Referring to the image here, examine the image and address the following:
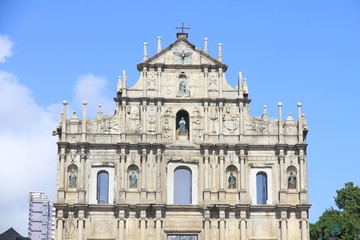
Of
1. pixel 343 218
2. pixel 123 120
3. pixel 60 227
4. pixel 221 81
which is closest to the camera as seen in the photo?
pixel 60 227

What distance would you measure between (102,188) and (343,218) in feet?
65.4

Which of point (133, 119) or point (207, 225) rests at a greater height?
point (133, 119)

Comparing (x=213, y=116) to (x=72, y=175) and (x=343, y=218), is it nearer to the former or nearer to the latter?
(x=72, y=175)

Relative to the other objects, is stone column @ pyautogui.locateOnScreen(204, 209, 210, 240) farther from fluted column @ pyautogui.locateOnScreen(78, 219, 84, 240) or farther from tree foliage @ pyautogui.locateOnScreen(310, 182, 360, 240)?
tree foliage @ pyautogui.locateOnScreen(310, 182, 360, 240)

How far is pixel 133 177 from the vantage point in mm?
42531

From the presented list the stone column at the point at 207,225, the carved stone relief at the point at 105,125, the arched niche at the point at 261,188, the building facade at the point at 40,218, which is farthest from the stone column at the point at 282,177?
the building facade at the point at 40,218

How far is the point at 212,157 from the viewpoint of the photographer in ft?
141

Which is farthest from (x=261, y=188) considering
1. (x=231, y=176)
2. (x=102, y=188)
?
(x=102, y=188)

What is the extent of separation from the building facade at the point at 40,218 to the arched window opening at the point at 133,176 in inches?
4835

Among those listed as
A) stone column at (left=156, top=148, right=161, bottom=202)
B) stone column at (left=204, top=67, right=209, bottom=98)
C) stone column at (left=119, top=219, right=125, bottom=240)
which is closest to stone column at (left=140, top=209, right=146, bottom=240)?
stone column at (left=119, top=219, right=125, bottom=240)

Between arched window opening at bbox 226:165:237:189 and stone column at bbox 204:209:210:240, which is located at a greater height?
arched window opening at bbox 226:165:237:189

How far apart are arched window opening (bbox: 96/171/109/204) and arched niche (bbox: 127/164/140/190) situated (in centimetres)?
129

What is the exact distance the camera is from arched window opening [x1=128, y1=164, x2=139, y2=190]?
139 feet

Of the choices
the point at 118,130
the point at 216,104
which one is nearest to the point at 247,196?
the point at 216,104
